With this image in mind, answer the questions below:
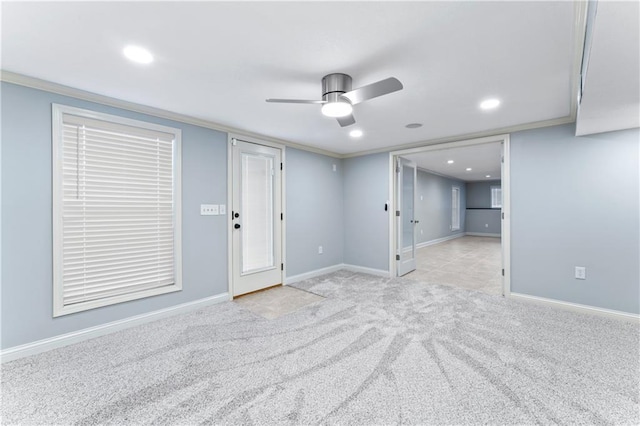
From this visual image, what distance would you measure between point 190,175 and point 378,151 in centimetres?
309

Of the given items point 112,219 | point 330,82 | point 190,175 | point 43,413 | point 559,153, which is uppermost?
point 330,82

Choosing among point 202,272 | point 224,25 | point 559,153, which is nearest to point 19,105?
point 224,25

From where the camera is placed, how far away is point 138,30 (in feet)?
5.44

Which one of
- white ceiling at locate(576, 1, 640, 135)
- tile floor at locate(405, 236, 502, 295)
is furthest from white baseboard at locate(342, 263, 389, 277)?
white ceiling at locate(576, 1, 640, 135)

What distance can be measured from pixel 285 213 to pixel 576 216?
3703 millimetres

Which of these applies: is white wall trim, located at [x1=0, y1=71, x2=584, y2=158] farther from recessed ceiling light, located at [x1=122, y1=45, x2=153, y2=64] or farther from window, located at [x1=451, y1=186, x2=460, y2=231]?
window, located at [x1=451, y1=186, x2=460, y2=231]

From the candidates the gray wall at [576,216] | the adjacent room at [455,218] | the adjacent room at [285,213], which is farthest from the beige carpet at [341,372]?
the adjacent room at [455,218]

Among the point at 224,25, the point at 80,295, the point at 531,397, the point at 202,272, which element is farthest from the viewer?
the point at 202,272

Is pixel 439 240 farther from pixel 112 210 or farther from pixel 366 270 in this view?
pixel 112 210

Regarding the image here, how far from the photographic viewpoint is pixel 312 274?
15.6 feet

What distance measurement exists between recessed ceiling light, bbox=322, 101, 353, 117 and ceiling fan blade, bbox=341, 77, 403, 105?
6cm

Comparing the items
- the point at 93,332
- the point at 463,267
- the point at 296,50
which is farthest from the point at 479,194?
the point at 93,332

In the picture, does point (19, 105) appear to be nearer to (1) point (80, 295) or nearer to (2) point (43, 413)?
(1) point (80, 295)

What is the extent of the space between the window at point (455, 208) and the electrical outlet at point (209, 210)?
30.4 ft
